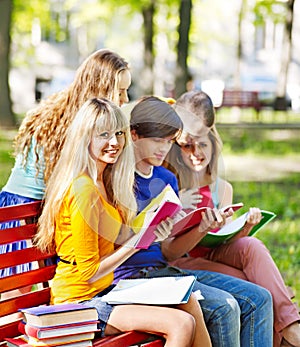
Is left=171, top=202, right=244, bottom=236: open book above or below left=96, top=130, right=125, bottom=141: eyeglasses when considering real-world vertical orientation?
below

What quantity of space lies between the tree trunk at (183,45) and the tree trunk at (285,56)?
5.50m

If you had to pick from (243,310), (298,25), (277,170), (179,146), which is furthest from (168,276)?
(298,25)

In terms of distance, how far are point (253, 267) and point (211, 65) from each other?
4091 cm

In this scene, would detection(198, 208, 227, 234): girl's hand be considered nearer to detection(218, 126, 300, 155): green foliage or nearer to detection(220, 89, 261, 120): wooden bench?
detection(218, 126, 300, 155): green foliage

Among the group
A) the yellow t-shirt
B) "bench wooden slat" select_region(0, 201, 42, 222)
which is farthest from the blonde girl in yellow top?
"bench wooden slat" select_region(0, 201, 42, 222)

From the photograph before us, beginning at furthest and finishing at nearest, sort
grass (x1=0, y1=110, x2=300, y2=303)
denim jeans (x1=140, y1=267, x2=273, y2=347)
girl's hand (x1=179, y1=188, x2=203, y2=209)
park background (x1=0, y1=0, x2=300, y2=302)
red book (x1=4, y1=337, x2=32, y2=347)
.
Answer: park background (x1=0, y1=0, x2=300, y2=302), grass (x1=0, y1=110, x2=300, y2=303), girl's hand (x1=179, y1=188, x2=203, y2=209), denim jeans (x1=140, y1=267, x2=273, y2=347), red book (x1=4, y1=337, x2=32, y2=347)

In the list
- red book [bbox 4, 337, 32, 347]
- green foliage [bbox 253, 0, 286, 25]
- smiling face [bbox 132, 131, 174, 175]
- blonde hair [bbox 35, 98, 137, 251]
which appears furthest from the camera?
green foliage [bbox 253, 0, 286, 25]

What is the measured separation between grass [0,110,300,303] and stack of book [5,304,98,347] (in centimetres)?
217

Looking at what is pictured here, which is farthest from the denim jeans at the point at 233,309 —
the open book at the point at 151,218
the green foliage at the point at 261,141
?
the green foliage at the point at 261,141

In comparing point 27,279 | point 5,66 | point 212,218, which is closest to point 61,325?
point 27,279

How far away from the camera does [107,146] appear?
341 centimetres

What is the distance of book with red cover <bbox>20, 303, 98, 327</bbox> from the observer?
304 centimetres

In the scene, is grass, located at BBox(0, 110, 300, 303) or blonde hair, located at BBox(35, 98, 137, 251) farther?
grass, located at BBox(0, 110, 300, 303)

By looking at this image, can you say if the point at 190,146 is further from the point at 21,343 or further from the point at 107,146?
the point at 21,343
